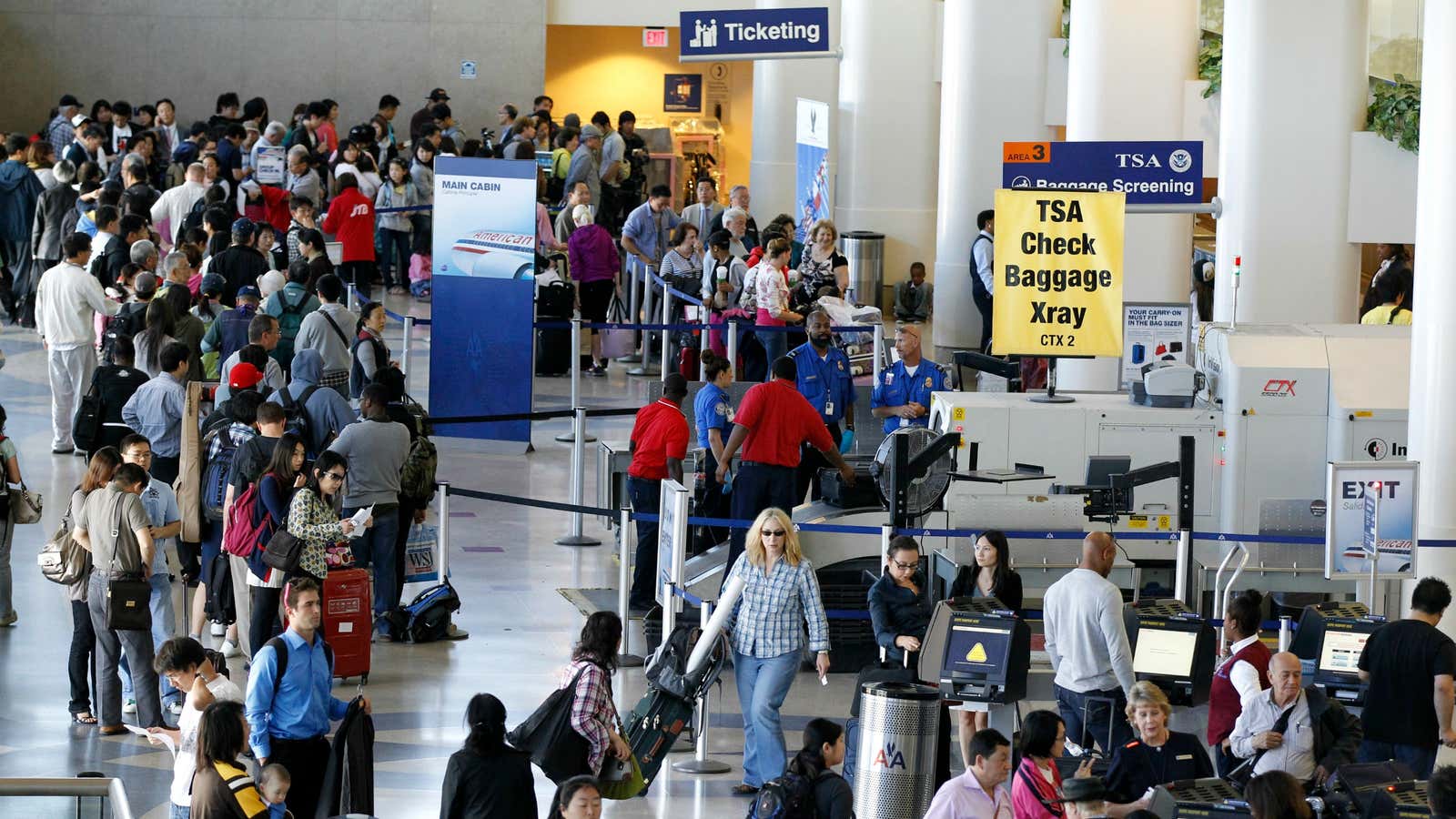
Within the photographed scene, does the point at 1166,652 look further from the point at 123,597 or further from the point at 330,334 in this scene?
the point at 330,334

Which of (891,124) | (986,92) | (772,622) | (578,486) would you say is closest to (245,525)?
(772,622)

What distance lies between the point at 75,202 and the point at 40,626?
29.7 ft

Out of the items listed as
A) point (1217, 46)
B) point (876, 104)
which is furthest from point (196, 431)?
point (876, 104)

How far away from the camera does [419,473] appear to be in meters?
12.5

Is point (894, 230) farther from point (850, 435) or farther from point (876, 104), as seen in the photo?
point (850, 435)

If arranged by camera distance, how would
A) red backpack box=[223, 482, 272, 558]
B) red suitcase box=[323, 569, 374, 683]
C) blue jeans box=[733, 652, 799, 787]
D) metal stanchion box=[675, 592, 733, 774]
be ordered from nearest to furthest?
1. blue jeans box=[733, 652, 799, 787]
2. metal stanchion box=[675, 592, 733, 774]
3. red backpack box=[223, 482, 272, 558]
4. red suitcase box=[323, 569, 374, 683]

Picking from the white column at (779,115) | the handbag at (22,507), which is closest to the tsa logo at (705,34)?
the white column at (779,115)

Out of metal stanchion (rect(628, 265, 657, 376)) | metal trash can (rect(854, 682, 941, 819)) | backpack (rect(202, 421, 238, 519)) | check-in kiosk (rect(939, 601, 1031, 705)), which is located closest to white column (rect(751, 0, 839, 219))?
metal stanchion (rect(628, 265, 657, 376))

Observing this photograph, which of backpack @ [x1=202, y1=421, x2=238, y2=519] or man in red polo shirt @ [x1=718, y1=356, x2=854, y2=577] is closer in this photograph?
backpack @ [x1=202, y1=421, x2=238, y2=519]

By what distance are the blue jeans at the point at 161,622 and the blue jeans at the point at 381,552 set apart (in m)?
1.60

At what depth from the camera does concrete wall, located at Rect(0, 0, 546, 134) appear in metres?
33.1

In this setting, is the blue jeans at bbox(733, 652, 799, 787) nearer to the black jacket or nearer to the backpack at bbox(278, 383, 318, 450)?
the black jacket

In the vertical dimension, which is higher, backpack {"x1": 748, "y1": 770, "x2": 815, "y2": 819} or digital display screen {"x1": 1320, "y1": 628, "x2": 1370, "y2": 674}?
digital display screen {"x1": 1320, "y1": 628, "x2": 1370, "y2": 674}

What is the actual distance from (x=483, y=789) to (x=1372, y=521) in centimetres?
500
